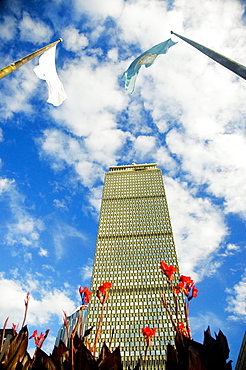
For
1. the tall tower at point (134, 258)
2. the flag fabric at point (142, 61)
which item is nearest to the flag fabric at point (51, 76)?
the flag fabric at point (142, 61)

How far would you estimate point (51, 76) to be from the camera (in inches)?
282

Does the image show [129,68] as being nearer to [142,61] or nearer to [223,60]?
[142,61]

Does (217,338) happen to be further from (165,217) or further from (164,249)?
(165,217)

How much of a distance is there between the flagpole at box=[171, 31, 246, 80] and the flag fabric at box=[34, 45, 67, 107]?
3.96m

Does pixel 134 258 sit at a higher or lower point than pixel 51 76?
higher

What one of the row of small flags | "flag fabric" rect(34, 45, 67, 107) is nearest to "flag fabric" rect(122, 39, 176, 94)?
the row of small flags

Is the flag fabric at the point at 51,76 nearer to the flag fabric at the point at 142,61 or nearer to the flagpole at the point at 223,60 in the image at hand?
the flag fabric at the point at 142,61

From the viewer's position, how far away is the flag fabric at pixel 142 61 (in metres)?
7.92

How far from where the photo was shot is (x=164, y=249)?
72125 mm

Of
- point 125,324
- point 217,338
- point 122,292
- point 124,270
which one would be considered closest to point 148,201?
point 124,270

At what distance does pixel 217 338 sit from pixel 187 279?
125cm

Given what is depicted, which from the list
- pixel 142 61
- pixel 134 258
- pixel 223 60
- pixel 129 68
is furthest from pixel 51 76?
pixel 134 258

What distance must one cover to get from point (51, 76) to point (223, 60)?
4.86 meters

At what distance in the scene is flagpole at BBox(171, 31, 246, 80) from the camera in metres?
4.20
